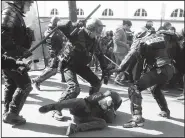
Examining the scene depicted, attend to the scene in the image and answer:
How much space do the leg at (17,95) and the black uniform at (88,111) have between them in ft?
1.35

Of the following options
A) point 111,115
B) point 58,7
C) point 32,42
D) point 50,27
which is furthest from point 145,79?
point 58,7

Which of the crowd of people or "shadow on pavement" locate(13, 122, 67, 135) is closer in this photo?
the crowd of people

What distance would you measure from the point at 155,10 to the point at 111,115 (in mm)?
20480

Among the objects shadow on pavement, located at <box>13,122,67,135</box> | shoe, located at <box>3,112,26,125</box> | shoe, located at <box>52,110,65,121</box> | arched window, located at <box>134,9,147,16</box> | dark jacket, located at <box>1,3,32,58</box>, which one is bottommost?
shadow on pavement, located at <box>13,122,67,135</box>

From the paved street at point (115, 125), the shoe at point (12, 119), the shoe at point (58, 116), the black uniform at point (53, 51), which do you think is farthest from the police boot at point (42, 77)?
the shoe at point (12, 119)

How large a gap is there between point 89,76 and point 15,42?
4.15 ft

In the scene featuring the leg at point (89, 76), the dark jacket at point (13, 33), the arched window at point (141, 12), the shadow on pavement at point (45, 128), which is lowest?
the shadow on pavement at point (45, 128)

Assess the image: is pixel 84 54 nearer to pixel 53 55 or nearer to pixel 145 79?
pixel 145 79

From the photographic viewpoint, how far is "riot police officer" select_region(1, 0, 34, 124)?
366 cm

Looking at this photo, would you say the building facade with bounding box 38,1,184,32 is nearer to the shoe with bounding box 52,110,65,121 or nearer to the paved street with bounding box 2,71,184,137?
the paved street with bounding box 2,71,184,137

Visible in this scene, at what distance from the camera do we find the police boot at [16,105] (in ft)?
13.3

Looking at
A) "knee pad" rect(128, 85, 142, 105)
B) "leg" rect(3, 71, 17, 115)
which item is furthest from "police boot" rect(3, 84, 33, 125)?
"knee pad" rect(128, 85, 142, 105)

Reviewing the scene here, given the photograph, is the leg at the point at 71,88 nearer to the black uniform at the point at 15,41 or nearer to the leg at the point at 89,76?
the leg at the point at 89,76

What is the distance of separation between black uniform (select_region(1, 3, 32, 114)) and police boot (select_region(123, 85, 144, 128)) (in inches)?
60.3
